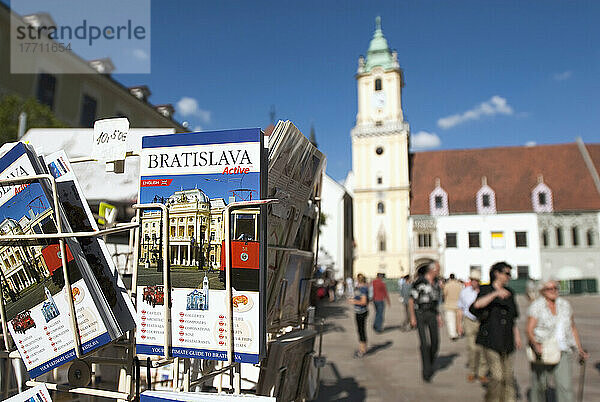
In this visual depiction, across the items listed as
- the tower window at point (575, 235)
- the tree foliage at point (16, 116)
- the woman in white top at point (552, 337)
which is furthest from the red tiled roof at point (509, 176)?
the woman in white top at point (552, 337)

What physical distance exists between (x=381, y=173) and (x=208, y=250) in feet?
132

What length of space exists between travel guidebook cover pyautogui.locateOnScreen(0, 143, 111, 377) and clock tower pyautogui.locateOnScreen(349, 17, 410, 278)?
126 feet

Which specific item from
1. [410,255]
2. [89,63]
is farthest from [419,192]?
[89,63]

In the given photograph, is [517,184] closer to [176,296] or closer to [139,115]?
[139,115]

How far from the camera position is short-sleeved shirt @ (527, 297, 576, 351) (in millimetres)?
4746

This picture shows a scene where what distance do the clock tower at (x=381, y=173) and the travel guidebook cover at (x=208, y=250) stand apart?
126 feet

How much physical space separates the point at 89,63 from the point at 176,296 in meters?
25.5

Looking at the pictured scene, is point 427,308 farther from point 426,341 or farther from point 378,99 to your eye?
point 378,99

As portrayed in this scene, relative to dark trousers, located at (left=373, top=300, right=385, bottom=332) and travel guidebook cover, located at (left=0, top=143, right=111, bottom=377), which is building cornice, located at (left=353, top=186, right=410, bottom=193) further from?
travel guidebook cover, located at (left=0, top=143, right=111, bottom=377)

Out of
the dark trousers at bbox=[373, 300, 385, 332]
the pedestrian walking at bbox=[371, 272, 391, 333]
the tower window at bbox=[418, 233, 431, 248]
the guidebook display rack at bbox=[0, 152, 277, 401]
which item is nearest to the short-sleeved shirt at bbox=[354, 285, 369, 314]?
the pedestrian walking at bbox=[371, 272, 391, 333]

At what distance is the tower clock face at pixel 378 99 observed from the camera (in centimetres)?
4244

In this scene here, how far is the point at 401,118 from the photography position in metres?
41.8

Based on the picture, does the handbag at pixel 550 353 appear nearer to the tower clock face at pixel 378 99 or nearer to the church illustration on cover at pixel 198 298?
the church illustration on cover at pixel 198 298

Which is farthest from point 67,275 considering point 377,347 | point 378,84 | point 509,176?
point 378,84
